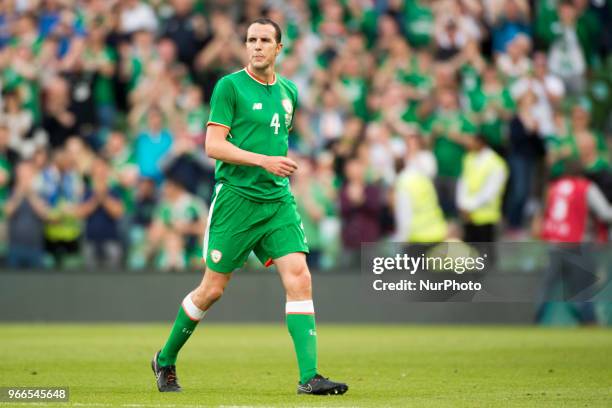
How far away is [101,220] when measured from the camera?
18.8 metres

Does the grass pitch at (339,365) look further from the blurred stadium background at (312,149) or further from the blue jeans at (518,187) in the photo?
the blue jeans at (518,187)

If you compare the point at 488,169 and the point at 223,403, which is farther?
the point at 488,169

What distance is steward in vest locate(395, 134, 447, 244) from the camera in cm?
1786

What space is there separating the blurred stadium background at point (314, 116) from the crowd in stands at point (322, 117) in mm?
28

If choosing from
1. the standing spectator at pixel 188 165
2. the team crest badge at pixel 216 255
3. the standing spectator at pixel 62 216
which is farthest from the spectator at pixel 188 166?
the team crest badge at pixel 216 255

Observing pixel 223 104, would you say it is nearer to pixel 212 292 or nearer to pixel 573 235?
pixel 212 292

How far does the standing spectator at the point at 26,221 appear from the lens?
18.7m

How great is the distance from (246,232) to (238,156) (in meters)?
0.61

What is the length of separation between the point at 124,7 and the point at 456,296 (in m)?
8.17

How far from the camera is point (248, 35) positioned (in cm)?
925

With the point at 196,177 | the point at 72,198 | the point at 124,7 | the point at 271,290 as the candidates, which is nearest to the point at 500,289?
the point at 271,290

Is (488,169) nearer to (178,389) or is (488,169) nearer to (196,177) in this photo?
(196,177)

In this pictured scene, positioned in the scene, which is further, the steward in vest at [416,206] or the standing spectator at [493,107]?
the standing spectator at [493,107]

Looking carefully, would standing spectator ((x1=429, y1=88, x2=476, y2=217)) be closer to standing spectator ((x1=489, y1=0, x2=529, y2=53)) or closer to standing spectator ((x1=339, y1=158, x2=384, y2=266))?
standing spectator ((x1=339, y1=158, x2=384, y2=266))
